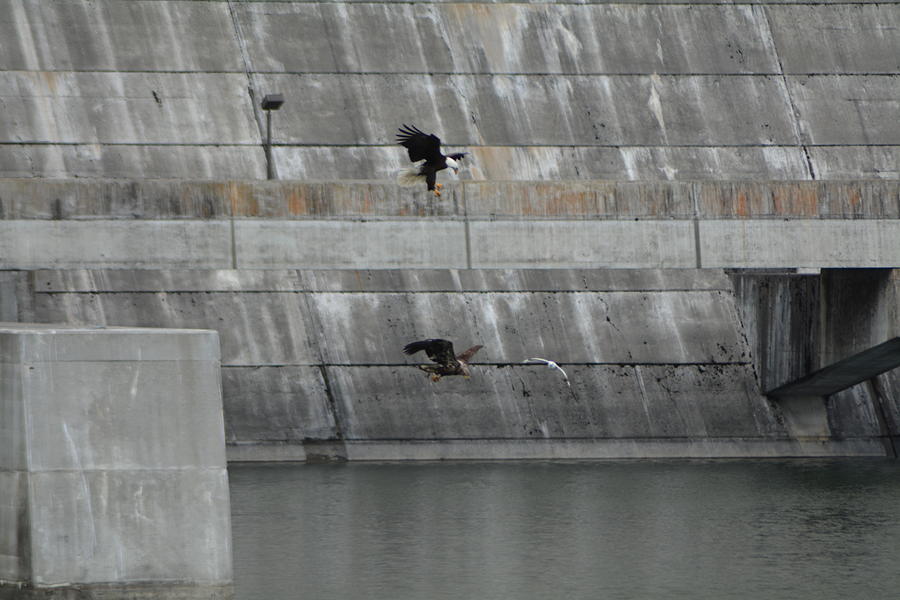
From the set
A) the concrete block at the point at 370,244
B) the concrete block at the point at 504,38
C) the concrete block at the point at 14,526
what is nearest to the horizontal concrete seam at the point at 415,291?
the concrete block at the point at 504,38

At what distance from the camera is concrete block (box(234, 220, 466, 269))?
2981 centimetres

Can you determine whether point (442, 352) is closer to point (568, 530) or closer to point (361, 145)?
point (568, 530)

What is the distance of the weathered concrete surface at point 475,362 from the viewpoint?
36469 mm

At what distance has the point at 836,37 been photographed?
44688mm

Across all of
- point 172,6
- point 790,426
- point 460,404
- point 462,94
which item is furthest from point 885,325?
point 172,6

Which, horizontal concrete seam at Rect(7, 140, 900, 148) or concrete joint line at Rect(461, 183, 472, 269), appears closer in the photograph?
concrete joint line at Rect(461, 183, 472, 269)

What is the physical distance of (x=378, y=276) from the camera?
126 ft

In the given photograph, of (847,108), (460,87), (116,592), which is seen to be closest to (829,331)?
(847,108)

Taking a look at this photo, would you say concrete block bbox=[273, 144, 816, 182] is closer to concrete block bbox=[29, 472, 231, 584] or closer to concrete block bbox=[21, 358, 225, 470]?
concrete block bbox=[21, 358, 225, 470]

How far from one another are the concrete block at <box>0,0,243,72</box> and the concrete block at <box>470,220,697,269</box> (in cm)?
1292

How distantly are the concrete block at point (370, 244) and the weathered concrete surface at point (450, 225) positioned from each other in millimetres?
17

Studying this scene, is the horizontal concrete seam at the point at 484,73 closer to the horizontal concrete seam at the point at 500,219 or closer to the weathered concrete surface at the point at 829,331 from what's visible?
the weathered concrete surface at the point at 829,331

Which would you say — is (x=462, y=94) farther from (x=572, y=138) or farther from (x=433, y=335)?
(x=433, y=335)

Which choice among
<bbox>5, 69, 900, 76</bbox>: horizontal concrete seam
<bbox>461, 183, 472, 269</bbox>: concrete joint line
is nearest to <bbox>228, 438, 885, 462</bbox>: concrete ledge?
<bbox>461, 183, 472, 269</bbox>: concrete joint line
